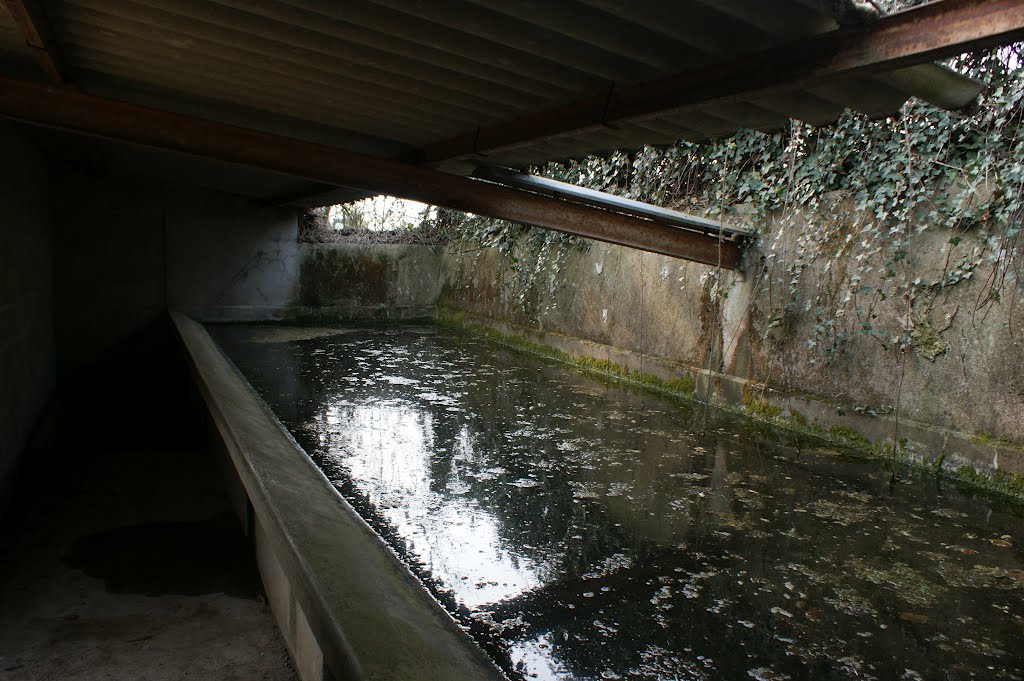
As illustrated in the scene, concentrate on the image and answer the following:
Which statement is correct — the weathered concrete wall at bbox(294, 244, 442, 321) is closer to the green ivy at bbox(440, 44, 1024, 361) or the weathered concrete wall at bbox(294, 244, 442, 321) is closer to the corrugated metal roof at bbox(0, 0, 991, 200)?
the green ivy at bbox(440, 44, 1024, 361)

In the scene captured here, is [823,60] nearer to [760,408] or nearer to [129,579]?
[760,408]

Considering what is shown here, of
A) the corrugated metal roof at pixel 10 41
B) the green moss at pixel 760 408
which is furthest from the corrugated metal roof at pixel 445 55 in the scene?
the green moss at pixel 760 408

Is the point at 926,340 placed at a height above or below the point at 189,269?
above

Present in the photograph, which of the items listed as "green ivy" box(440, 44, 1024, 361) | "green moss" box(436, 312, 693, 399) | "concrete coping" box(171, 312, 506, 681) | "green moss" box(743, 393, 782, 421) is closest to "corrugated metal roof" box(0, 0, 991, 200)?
"green ivy" box(440, 44, 1024, 361)

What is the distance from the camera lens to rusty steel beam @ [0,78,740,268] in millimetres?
3051

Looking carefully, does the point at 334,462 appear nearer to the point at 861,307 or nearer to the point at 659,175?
the point at 861,307

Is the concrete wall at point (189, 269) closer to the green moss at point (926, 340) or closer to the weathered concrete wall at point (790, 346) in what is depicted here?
the weathered concrete wall at point (790, 346)

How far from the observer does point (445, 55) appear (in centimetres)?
262

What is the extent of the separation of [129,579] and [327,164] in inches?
90.3

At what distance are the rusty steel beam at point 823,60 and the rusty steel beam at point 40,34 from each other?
215cm

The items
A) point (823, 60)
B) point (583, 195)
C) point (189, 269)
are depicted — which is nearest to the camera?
point (823, 60)

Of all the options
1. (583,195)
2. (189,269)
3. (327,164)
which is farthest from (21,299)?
(189,269)

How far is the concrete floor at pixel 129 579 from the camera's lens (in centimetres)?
215

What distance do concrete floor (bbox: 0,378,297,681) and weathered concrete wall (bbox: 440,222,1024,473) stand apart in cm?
373
